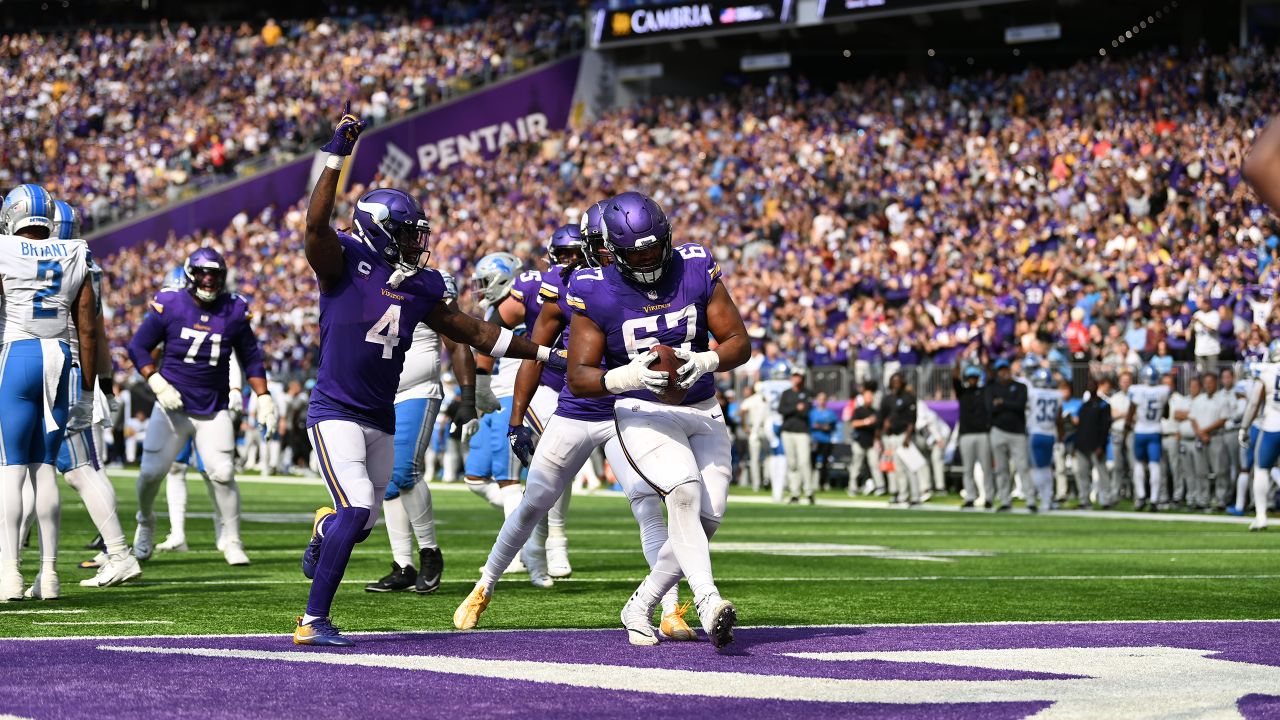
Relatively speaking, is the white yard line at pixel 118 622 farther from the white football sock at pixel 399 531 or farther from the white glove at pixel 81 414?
the white football sock at pixel 399 531

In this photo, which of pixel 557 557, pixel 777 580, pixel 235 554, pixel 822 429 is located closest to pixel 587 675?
pixel 777 580

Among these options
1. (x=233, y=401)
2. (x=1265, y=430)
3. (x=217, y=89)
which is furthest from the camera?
(x=217, y=89)

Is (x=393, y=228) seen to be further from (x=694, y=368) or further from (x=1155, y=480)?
(x=1155, y=480)

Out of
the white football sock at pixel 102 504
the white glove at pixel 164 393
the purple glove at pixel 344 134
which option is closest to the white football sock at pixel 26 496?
the white football sock at pixel 102 504

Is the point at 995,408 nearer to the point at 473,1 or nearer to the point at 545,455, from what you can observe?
the point at 545,455

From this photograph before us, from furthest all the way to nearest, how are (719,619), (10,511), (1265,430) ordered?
(1265,430)
(10,511)
(719,619)

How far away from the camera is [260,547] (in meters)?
13.1

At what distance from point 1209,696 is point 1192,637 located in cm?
190

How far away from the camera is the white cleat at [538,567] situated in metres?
9.95

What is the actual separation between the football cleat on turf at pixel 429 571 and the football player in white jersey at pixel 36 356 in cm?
191

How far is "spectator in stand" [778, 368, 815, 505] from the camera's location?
2266cm

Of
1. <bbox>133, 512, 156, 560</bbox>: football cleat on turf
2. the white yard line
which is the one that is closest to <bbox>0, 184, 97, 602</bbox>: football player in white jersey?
the white yard line

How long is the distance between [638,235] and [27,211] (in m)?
3.57

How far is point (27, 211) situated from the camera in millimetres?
8664
